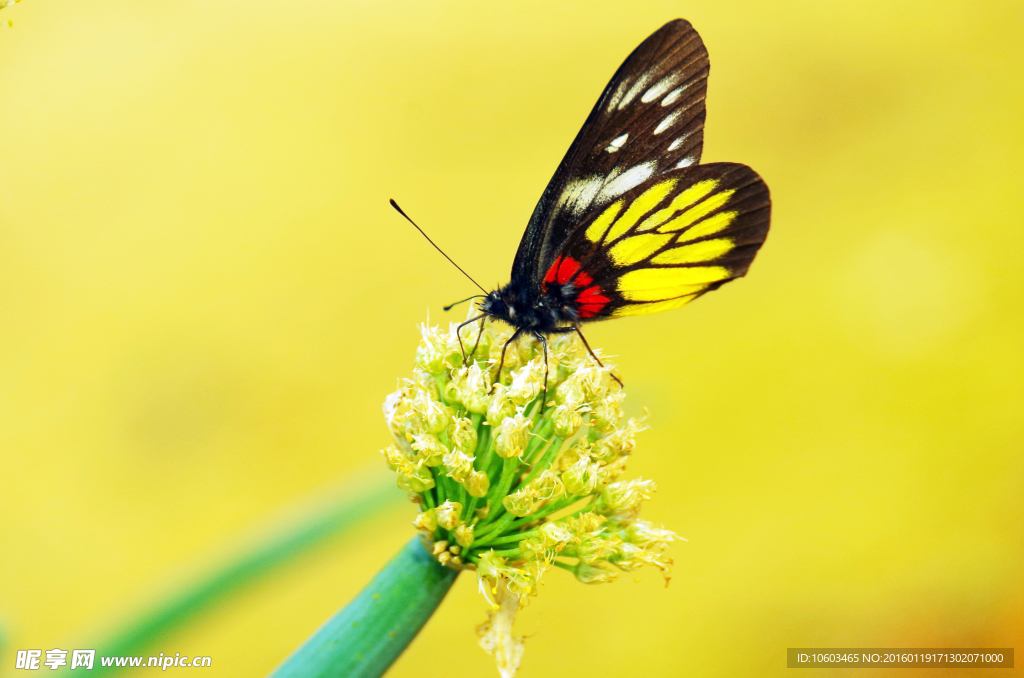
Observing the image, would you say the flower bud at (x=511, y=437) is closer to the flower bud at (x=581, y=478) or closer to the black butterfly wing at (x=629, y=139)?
the flower bud at (x=581, y=478)

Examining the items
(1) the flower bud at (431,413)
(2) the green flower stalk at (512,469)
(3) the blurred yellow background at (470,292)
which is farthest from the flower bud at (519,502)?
(3) the blurred yellow background at (470,292)

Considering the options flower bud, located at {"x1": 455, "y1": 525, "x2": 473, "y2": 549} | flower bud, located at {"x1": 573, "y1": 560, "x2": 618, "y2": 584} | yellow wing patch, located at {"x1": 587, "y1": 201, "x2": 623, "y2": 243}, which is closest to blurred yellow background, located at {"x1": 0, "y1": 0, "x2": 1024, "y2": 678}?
yellow wing patch, located at {"x1": 587, "y1": 201, "x2": 623, "y2": 243}

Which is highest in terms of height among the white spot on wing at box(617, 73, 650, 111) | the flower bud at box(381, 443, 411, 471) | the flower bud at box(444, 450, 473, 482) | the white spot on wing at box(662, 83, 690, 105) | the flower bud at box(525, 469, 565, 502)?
the white spot on wing at box(617, 73, 650, 111)

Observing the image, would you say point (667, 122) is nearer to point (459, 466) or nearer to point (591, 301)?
point (591, 301)

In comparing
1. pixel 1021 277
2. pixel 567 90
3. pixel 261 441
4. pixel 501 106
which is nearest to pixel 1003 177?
pixel 1021 277

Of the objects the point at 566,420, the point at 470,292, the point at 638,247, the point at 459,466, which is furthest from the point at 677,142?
the point at 470,292

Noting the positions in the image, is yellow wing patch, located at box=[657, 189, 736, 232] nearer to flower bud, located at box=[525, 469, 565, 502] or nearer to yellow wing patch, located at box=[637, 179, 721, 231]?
yellow wing patch, located at box=[637, 179, 721, 231]

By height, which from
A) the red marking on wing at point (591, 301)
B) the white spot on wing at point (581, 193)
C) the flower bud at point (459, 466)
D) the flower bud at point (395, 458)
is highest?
the white spot on wing at point (581, 193)

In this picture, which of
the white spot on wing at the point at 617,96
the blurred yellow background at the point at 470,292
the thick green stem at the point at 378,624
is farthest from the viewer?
the blurred yellow background at the point at 470,292
